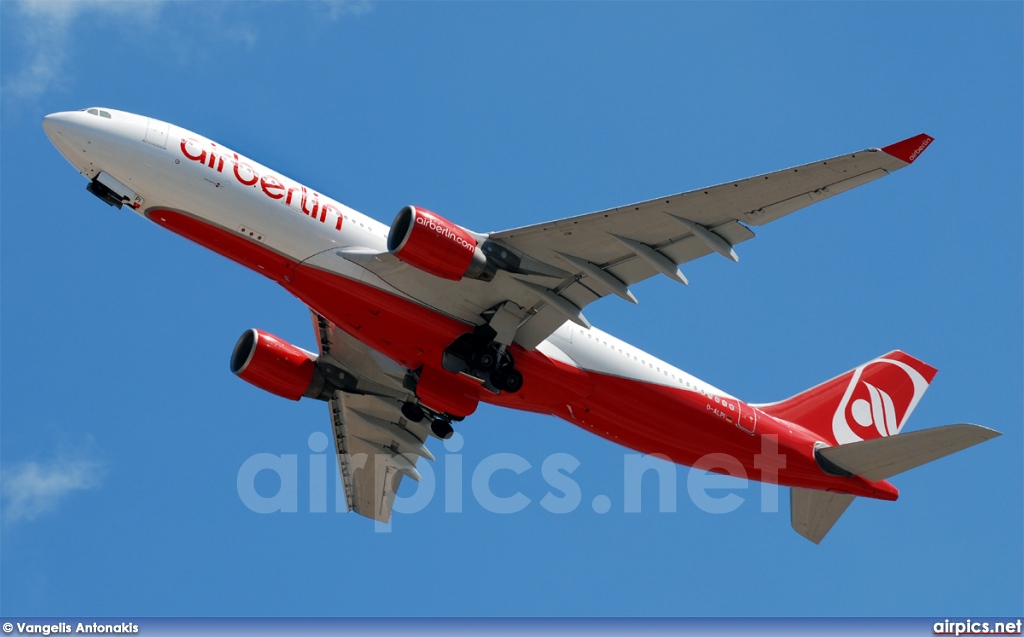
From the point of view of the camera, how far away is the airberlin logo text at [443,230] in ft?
101

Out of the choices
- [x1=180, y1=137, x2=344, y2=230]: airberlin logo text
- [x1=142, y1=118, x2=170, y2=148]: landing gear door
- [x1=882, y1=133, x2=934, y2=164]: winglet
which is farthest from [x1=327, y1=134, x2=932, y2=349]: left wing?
[x1=142, y1=118, x2=170, y2=148]: landing gear door

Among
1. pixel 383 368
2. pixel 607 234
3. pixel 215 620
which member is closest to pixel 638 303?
pixel 607 234

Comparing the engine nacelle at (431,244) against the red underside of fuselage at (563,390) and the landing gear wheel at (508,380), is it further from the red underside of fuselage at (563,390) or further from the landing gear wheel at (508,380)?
the landing gear wheel at (508,380)

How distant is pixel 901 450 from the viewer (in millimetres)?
35438

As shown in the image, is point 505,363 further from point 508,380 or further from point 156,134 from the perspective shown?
point 156,134

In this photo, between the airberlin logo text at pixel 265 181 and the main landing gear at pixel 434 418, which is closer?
the airberlin logo text at pixel 265 181

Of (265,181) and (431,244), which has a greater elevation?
(265,181)

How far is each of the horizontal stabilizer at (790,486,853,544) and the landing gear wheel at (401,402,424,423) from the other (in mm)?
13025

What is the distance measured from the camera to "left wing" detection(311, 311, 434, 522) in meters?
39.3

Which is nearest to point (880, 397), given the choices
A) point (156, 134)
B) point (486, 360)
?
point (486, 360)

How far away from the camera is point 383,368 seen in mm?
39281

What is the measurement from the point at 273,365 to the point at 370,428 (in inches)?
224

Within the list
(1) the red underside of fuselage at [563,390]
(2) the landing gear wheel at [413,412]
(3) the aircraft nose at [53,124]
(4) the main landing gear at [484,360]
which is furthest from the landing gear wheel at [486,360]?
(3) the aircraft nose at [53,124]

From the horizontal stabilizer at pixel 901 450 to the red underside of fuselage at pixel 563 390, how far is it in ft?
2.42
